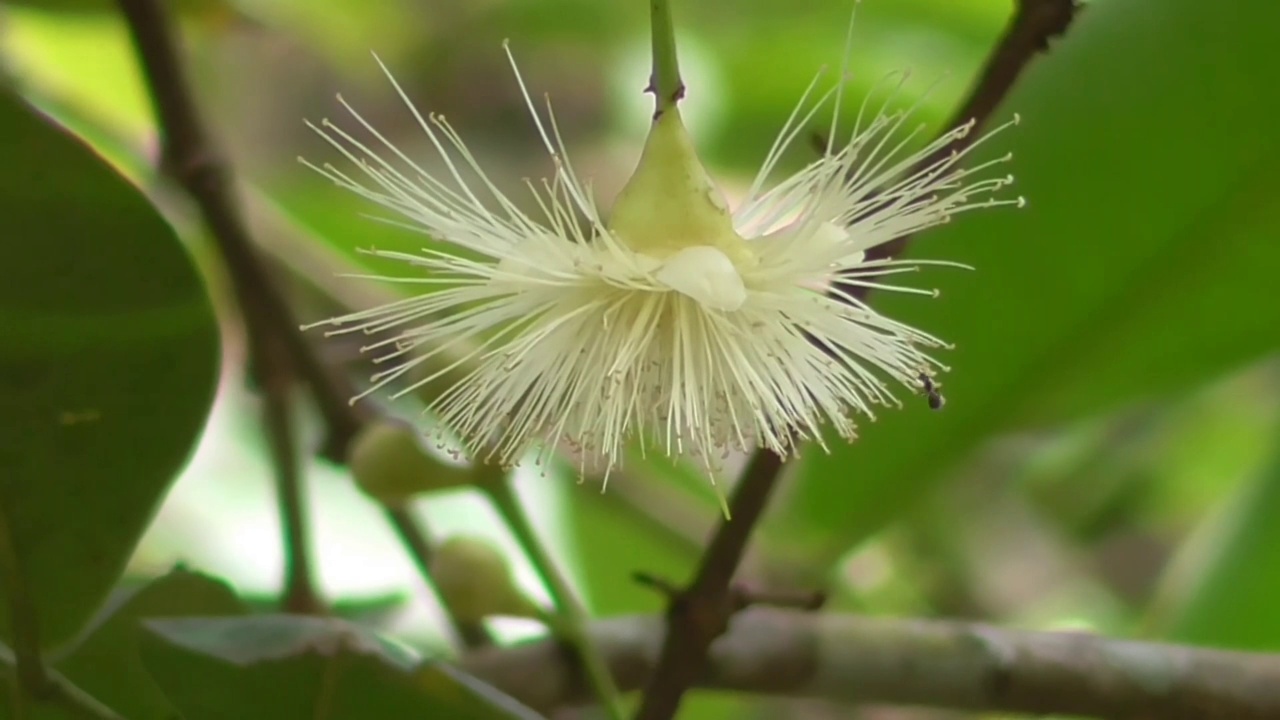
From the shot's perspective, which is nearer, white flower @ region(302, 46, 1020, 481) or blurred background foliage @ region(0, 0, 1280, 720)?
white flower @ region(302, 46, 1020, 481)

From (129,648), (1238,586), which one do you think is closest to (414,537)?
(129,648)

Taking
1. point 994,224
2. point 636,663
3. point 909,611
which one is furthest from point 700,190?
point 909,611

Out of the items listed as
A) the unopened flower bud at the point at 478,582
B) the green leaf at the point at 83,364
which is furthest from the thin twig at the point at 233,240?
the green leaf at the point at 83,364

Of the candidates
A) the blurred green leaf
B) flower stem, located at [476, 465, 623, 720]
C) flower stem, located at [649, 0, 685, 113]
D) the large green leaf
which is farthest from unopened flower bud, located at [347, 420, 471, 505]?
the blurred green leaf

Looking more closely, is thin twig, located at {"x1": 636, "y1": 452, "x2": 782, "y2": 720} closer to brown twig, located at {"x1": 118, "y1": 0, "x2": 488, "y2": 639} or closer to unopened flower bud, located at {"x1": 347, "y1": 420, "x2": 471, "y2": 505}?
unopened flower bud, located at {"x1": 347, "y1": 420, "x2": 471, "y2": 505}

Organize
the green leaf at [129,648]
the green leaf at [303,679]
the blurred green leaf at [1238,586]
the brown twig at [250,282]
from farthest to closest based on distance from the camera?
1. the blurred green leaf at [1238,586]
2. the brown twig at [250,282]
3. the green leaf at [129,648]
4. the green leaf at [303,679]

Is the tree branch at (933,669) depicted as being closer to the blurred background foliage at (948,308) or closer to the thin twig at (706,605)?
the thin twig at (706,605)
